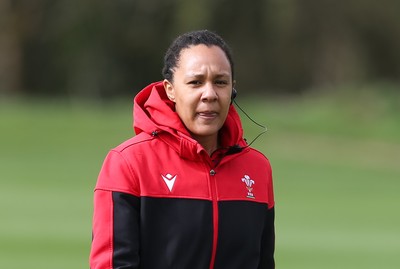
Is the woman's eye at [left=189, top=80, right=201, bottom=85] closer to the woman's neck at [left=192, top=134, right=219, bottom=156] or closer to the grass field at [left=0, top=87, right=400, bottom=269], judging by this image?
the woman's neck at [left=192, top=134, right=219, bottom=156]

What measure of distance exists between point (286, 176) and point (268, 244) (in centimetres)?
1943

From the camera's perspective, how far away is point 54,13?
134 feet

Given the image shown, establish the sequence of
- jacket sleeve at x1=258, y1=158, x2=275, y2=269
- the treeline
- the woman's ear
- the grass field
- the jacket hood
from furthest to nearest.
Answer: the treeline → the grass field → jacket sleeve at x1=258, y1=158, x2=275, y2=269 → the woman's ear → the jacket hood

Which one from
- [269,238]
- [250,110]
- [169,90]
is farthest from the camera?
[250,110]

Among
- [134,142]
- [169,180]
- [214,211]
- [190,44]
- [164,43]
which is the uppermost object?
[164,43]

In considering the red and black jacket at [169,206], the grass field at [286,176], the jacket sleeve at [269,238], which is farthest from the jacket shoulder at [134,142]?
the grass field at [286,176]

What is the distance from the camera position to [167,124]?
163 inches

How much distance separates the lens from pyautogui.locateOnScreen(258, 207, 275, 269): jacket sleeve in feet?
14.5

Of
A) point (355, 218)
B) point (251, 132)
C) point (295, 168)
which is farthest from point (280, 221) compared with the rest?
point (251, 132)

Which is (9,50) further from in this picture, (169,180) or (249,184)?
(169,180)

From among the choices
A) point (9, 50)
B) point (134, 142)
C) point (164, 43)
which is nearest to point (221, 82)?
point (134, 142)

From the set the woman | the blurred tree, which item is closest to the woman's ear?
the woman

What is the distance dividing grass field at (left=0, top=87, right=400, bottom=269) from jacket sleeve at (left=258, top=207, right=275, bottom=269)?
7.73 meters

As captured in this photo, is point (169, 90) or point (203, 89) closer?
point (203, 89)
